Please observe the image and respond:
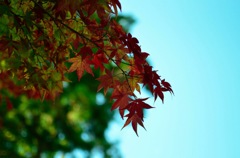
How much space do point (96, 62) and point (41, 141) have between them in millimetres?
10626

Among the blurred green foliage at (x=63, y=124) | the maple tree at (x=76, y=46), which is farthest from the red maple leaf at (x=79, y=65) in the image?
the blurred green foliage at (x=63, y=124)

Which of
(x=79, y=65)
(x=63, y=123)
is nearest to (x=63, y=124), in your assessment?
(x=63, y=123)

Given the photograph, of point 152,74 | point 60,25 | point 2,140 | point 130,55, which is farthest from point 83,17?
point 2,140

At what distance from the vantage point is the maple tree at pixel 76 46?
2.67 metres

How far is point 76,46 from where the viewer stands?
2949 mm

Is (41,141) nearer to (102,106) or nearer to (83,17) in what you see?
(102,106)

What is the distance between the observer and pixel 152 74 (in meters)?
2.74

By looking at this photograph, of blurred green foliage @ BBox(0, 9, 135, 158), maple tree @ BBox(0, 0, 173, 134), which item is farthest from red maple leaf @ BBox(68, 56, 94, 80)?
blurred green foliage @ BBox(0, 9, 135, 158)

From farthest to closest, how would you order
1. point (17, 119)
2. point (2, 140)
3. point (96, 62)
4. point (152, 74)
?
point (17, 119), point (2, 140), point (96, 62), point (152, 74)

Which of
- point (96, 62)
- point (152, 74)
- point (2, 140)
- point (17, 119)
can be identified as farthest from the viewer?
point (17, 119)

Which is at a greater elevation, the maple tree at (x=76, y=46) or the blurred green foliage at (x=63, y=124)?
the blurred green foliage at (x=63, y=124)

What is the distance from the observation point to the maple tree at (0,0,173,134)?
267 centimetres

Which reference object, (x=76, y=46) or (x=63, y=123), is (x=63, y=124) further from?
(x=76, y=46)

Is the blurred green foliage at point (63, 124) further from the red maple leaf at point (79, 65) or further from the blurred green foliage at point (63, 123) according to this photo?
the red maple leaf at point (79, 65)
